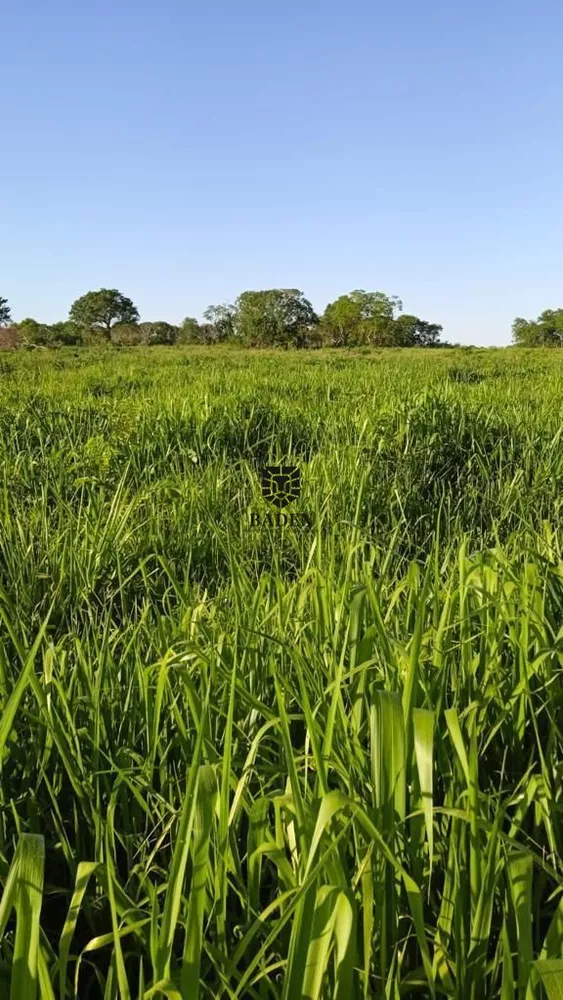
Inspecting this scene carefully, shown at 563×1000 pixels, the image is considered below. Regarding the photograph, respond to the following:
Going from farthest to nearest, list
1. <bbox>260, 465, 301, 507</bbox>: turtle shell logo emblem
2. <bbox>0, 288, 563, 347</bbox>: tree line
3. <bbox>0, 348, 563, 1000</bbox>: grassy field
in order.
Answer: <bbox>0, 288, 563, 347</bbox>: tree line, <bbox>260, 465, 301, 507</bbox>: turtle shell logo emblem, <bbox>0, 348, 563, 1000</bbox>: grassy field

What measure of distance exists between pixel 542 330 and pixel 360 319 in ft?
83.4

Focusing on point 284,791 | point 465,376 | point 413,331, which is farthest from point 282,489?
point 413,331

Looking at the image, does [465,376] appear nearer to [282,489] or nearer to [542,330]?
[282,489]

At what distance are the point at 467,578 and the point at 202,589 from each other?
0.97 meters

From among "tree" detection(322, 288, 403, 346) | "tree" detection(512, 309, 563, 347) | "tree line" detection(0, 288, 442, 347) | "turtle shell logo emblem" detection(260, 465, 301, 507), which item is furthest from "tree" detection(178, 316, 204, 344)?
"turtle shell logo emblem" detection(260, 465, 301, 507)

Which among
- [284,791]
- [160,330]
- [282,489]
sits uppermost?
[160,330]

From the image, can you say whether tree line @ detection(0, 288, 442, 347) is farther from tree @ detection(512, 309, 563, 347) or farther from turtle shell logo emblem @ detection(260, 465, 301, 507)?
→ turtle shell logo emblem @ detection(260, 465, 301, 507)

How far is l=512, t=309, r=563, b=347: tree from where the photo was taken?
72.9 meters

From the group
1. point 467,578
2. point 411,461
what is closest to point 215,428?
point 411,461

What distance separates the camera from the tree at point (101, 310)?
6316cm

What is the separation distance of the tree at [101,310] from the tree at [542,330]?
129ft

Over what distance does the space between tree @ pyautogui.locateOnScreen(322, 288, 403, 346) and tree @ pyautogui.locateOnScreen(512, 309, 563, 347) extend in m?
17.2

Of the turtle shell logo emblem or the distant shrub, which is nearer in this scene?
the turtle shell logo emblem

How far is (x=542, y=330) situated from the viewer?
7519 centimetres
